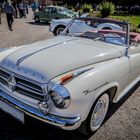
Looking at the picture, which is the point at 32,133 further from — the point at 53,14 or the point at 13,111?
the point at 53,14

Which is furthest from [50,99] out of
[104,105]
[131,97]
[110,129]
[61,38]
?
[131,97]

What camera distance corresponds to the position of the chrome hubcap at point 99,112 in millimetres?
3549

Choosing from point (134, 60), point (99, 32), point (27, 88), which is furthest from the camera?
point (99, 32)

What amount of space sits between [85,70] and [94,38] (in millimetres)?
1489

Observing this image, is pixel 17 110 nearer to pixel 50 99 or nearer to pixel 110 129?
pixel 50 99

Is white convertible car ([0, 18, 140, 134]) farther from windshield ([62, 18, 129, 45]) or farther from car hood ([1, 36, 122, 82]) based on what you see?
windshield ([62, 18, 129, 45])

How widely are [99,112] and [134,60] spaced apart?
4.38ft

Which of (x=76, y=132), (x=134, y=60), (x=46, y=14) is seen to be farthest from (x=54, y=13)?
(x=76, y=132)

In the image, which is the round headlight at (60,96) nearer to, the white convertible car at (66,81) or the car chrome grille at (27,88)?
the white convertible car at (66,81)

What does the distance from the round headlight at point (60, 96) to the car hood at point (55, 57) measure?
0.21m

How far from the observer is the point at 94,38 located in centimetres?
475

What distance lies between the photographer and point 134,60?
4.47m

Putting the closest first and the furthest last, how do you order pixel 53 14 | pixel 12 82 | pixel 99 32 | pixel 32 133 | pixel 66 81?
pixel 66 81 < pixel 12 82 < pixel 32 133 < pixel 99 32 < pixel 53 14

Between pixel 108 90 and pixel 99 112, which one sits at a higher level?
pixel 108 90
